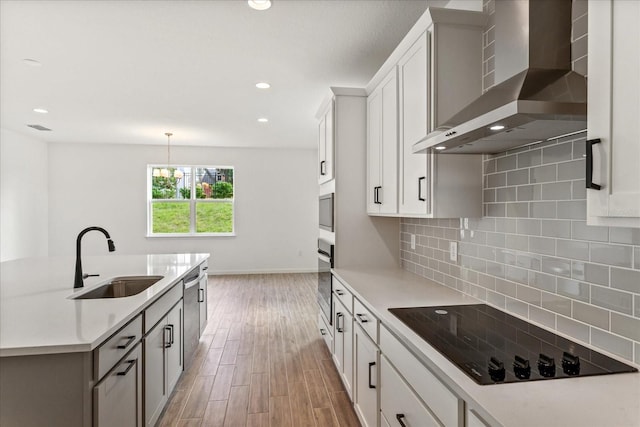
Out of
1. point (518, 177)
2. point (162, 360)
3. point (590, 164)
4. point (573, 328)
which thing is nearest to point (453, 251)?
point (518, 177)

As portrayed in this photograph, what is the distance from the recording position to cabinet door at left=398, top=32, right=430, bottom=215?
196 centimetres

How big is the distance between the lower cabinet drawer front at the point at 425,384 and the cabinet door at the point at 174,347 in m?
1.48

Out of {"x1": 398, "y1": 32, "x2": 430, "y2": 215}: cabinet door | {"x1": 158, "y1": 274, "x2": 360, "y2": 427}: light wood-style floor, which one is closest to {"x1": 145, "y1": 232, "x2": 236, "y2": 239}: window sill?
{"x1": 158, "y1": 274, "x2": 360, "y2": 427}: light wood-style floor

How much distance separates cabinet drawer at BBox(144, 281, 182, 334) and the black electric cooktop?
131cm

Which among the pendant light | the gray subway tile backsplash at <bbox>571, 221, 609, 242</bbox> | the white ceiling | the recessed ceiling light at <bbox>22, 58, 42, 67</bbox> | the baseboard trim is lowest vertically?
the baseboard trim

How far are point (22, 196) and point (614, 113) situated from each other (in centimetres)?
803

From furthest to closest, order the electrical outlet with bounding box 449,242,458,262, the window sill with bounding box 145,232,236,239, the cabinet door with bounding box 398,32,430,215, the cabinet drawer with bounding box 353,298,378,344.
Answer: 1. the window sill with bounding box 145,232,236,239
2. the electrical outlet with bounding box 449,242,458,262
3. the cabinet door with bounding box 398,32,430,215
4. the cabinet drawer with bounding box 353,298,378,344

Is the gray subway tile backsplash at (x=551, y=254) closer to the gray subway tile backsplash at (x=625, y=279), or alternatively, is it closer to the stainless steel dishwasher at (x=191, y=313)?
the gray subway tile backsplash at (x=625, y=279)

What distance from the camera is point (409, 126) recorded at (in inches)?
85.1

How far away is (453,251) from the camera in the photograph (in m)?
2.30

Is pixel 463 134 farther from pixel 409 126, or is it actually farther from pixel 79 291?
pixel 79 291

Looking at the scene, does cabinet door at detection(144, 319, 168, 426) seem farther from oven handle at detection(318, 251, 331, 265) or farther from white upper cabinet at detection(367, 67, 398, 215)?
white upper cabinet at detection(367, 67, 398, 215)

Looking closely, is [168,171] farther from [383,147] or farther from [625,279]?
[625,279]

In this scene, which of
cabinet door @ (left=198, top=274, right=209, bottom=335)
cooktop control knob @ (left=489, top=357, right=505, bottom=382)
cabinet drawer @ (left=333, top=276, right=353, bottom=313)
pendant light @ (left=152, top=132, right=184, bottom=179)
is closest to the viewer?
cooktop control knob @ (left=489, top=357, right=505, bottom=382)
